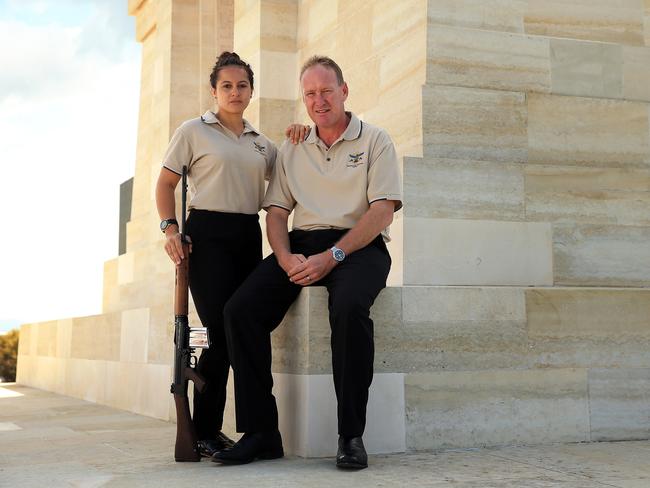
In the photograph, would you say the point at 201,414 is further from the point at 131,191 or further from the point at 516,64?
the point at 131,191

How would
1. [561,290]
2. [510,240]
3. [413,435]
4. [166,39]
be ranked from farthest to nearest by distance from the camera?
[166,39] → [510,240] → [561,290] → [413,435]

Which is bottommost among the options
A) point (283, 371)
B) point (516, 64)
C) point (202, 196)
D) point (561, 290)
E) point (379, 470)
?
point (379, 470)

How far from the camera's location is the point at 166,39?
36.0ft

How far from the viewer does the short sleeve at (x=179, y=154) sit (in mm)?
4945

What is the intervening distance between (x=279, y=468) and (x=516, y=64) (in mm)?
3448

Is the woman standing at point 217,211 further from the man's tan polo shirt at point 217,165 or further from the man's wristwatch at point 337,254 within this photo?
the man's wristwatch at point 337,254

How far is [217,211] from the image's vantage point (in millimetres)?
4867

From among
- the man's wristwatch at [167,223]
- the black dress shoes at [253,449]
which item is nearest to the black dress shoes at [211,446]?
the black dress shoes at [253,449]

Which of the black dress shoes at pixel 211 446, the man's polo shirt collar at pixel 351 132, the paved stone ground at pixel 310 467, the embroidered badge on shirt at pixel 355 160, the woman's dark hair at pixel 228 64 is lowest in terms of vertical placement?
the paved stone ground at pixel 310 467

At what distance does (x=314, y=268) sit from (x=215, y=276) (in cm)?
53

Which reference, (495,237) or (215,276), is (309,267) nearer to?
(215,276)

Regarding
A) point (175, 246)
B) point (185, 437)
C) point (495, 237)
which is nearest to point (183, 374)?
point (185, 437)

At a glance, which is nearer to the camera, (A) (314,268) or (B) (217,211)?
(A) (314,268)

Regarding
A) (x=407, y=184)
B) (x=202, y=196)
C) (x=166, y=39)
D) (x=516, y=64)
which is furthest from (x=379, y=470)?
(x=166, y=39)
